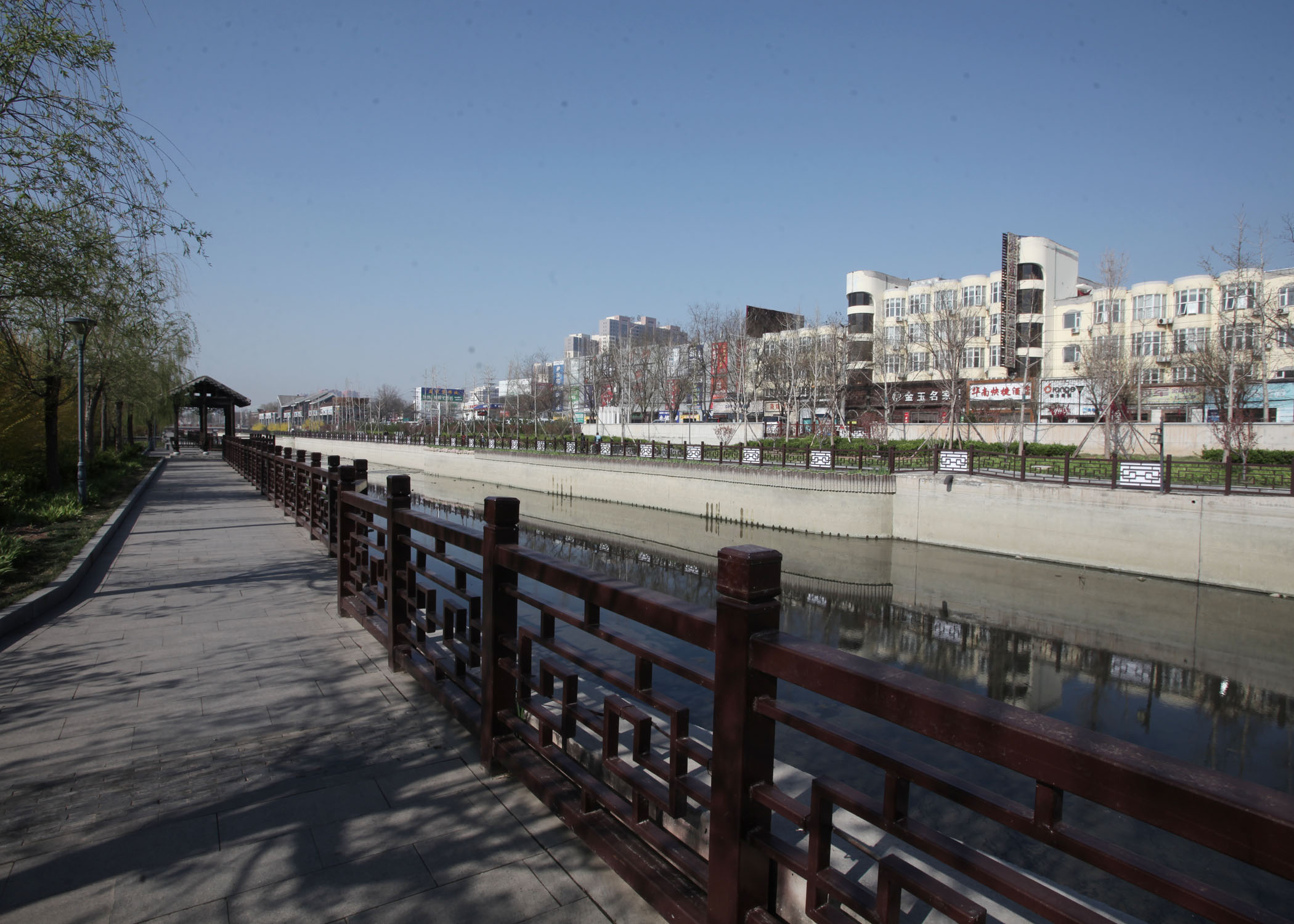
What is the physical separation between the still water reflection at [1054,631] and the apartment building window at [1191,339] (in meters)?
19.3

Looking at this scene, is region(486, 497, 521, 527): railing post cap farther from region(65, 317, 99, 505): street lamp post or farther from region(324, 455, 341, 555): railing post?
region(65, 317, 99, 505): street lamp post

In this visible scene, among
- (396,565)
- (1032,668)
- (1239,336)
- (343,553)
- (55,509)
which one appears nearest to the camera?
(396,565)

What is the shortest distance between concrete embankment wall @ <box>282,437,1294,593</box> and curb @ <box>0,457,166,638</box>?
15797 millimetres

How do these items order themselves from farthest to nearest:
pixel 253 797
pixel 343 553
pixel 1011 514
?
pixel 1011 514
pixel 343 553
pixel 253 797

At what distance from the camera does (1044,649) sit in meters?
10.6

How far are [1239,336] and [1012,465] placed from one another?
14782 mm

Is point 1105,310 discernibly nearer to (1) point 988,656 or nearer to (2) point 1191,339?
(2) point 1191,339

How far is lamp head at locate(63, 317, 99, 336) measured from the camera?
38.1ft

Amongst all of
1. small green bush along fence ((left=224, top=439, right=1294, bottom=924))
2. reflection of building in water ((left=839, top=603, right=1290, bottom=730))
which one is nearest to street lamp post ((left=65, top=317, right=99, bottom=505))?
small green bush along fence ((left=224, top=439, right=1294, bottom=924))

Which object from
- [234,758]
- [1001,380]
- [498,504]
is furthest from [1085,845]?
[1001,380]

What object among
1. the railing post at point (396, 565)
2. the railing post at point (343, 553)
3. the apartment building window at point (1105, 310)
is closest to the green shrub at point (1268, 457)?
Answer: the apartment building window at point (1105, 310)

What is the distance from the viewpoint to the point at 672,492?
81.5 ft

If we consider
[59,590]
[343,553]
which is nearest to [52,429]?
[59,590]

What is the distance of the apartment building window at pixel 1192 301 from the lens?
35906 millimetres
